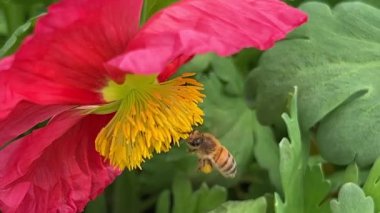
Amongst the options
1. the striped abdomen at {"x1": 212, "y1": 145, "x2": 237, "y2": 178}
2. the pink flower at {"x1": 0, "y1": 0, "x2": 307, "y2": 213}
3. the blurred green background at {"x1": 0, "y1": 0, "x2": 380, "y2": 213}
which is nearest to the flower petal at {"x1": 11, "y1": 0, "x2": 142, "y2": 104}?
the pink flower at {"x1": 0, "y1": 0, "x2": 307, "y2": 213}

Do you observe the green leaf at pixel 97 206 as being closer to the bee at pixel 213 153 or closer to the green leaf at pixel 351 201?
the bee at pixel 213 153

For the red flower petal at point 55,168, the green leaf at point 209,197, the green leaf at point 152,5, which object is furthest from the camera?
the green leaf at point 209,197

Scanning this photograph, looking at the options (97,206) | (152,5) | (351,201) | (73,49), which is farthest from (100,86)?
(97,206)

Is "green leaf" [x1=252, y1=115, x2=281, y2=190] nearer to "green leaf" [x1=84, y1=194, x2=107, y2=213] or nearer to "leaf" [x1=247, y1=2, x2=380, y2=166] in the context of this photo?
"leaf" [x1=247, y1=2, x2=380, y2=166]

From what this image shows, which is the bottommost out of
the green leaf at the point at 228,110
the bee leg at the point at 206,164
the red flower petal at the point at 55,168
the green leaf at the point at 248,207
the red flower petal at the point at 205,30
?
the green leaf at the point at 228,110

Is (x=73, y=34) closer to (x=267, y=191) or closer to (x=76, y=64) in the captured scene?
(x=76, y=64)

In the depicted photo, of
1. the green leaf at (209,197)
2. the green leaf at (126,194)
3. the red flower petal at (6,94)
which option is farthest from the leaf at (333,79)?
the red flower petal at (6,94)
